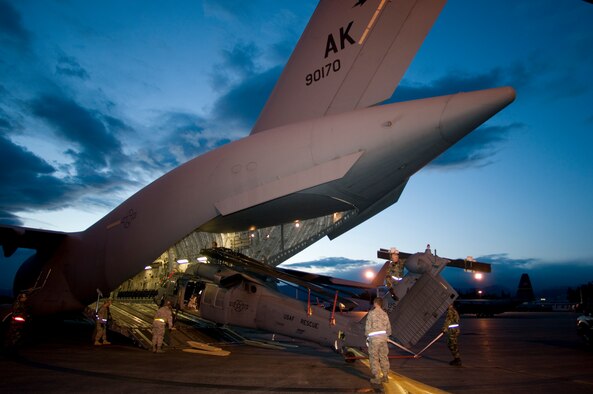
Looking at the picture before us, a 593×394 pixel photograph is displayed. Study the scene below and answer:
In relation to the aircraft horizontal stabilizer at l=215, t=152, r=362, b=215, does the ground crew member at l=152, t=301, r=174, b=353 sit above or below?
below

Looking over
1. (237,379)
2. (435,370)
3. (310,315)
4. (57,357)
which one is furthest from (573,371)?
(57,357)

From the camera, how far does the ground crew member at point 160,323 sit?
33.7 ft

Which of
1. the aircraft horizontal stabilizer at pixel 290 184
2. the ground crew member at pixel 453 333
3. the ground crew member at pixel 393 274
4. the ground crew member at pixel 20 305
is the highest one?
the aircraft horizontal stabilizer at pixel 290 184

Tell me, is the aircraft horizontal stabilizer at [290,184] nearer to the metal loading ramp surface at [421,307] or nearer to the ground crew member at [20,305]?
the metal loading ramp surface at [421,307]

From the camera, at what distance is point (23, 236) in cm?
1349

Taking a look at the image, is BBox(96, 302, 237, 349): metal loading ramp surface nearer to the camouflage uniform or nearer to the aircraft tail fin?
the camouflage uniform

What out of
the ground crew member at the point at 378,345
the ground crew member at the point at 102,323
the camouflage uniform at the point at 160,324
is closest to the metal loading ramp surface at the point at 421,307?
the ground crew member at the point at 378,345

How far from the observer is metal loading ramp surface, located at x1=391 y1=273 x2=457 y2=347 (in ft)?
26.1

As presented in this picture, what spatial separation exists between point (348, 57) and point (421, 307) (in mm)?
5427

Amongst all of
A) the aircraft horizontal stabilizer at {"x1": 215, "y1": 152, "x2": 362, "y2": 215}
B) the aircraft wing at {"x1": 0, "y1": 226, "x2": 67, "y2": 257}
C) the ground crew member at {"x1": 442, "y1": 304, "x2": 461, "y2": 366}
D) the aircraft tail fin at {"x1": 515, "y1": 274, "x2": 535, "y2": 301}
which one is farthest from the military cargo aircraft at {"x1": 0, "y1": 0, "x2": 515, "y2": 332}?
the aircraft tail fin at {"x1": 515, "y1": 274, "x2": 535, "y2": 301}

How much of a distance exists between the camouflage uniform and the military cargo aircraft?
4.33 ft

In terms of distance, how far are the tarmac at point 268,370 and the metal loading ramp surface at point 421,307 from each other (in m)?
0.76

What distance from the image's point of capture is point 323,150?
8.09 meters

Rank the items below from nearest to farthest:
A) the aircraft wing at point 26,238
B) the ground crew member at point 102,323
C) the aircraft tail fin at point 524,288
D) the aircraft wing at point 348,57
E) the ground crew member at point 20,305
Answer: the aircraft wing at point 348,57 < the ground crew member at point 20,305 < the ground crew member at point 102,323 < the aircraft wing at point 26,238 < the aircraft tail fin at point 524,288
